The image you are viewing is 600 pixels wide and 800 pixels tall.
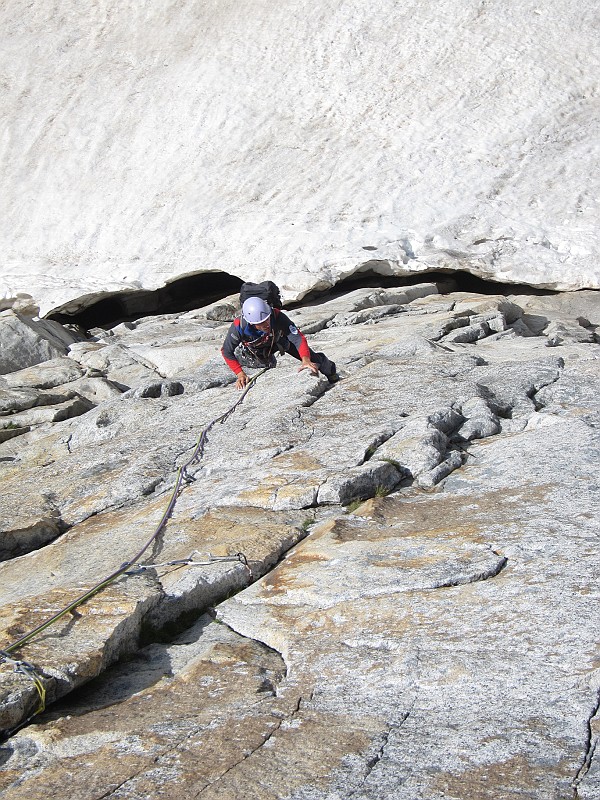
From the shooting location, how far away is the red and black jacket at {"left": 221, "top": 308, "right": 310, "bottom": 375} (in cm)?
1170

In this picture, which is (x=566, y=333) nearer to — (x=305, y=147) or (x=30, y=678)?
(x=305, y=147)

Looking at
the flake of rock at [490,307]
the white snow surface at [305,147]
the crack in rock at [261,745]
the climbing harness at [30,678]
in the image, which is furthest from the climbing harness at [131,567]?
the white snow surface at [305,147]

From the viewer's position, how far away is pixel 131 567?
22.6ft

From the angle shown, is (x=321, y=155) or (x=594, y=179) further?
(x=321, y=155)

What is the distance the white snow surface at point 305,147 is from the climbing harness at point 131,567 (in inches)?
383

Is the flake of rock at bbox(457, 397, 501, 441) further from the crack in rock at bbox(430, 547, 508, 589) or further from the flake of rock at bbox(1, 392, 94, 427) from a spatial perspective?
the flake of rock at bbox(1, 392, 94, 427)

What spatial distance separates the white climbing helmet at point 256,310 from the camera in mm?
11219

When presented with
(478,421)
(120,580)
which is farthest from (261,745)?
(478,421)

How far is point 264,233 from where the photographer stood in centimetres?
2012

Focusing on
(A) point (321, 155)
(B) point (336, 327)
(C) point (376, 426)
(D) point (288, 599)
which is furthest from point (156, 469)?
(A) point (321, 155)

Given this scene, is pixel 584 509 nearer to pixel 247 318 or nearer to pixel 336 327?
pixel 247 318

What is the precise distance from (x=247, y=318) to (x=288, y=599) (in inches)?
228

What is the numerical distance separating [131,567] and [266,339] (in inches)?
218

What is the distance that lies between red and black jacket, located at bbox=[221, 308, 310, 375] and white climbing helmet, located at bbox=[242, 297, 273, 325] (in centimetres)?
27
